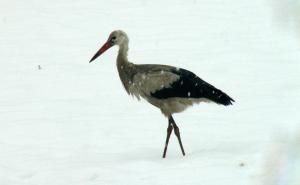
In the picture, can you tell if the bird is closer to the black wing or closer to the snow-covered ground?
the black wing

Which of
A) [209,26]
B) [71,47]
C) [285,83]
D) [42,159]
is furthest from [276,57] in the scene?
[42,159]

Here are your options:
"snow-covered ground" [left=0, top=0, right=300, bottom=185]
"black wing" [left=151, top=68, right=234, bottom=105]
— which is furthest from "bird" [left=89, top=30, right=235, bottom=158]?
"snow-covered ground" [left=0, top=0, right=300, bottom=185]

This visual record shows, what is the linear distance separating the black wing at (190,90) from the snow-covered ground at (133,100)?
0.67 metres

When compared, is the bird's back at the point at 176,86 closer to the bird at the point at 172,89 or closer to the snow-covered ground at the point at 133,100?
the bird at the point at 172,89

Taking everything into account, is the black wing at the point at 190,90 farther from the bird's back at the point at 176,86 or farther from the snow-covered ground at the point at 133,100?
the snow-covered ground at the point at 133,100

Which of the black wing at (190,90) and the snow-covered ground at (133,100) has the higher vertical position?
the black wing at (190,90)

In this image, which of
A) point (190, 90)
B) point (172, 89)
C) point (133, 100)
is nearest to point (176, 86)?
point (172, 89)

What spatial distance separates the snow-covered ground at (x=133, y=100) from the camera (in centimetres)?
886

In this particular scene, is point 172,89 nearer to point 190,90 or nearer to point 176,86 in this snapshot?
point 176,86

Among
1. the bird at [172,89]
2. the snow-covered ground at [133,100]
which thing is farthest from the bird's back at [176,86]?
the snow-covered ground at [133,100]

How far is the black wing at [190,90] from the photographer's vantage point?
9.41 m

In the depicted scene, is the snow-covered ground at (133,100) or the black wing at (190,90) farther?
the black wing at (190,90)

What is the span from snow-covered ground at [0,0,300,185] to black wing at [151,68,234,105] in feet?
2.20

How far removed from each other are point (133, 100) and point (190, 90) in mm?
3775
